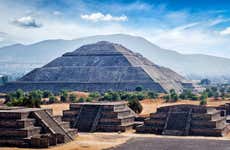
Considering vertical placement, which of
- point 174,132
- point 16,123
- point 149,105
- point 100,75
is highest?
point 100,75

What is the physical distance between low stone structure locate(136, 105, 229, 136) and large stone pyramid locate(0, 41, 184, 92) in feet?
288

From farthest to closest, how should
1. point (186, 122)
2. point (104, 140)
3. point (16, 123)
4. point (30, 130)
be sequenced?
point (186, 122) < point (104, 140) < point (16, 123) < point (30, 130)

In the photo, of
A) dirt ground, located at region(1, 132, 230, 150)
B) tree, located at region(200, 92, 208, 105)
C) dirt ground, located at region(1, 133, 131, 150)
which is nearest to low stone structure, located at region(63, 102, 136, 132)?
dirt ground, located at region(1, 132, 230, 150)

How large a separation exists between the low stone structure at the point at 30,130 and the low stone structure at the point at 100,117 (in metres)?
9.78

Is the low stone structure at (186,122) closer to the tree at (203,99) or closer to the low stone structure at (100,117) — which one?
the low stone structure at (100,117)

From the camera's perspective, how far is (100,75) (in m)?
162

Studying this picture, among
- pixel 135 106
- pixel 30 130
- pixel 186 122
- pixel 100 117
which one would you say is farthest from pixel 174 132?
pixel 135 106

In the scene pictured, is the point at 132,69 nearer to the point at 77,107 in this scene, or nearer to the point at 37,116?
the point at 77,107

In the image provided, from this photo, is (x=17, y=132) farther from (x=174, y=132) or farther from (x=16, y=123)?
Result: (x=174, y=132)

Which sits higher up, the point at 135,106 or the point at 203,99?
the point at 203,99

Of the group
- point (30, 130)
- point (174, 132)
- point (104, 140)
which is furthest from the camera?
point (174, 132)

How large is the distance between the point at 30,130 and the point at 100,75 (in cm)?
11344

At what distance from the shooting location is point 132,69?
532 ft

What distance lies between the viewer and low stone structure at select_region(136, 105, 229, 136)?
57.9 meters
